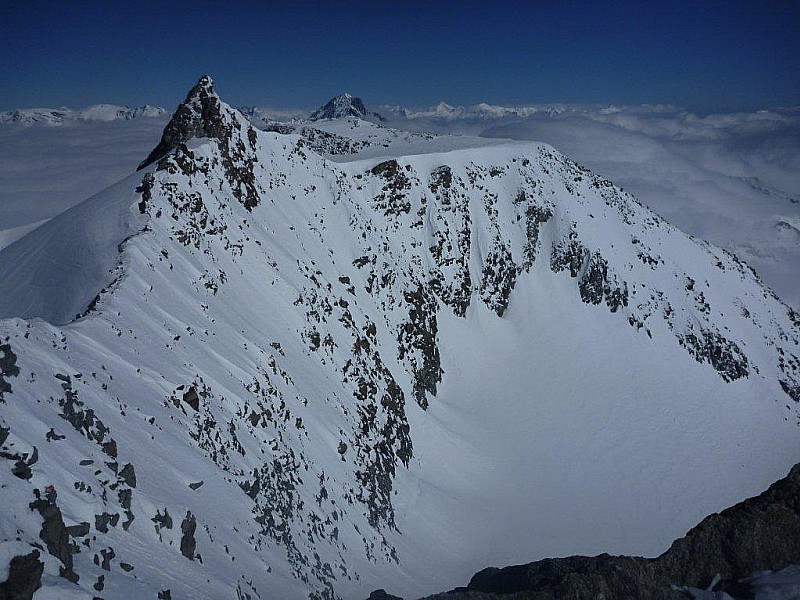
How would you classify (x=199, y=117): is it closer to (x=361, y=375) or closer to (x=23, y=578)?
(x=361, y=375)

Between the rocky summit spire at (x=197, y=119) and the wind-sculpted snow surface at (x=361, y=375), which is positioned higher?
the rocky summit spire at (x=197, y=119)

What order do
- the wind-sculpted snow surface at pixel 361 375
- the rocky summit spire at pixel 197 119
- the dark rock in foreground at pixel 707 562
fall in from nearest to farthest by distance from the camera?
the dark rock in foreground at pixel 707 562
the wind-sculpted snow surface at pixel 361 375
the rocky summit spire at pixel 197 119

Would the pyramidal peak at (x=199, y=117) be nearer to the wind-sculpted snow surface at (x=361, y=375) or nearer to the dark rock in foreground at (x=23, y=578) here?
the wind-sculpted snow surface at (x=361, y=375)

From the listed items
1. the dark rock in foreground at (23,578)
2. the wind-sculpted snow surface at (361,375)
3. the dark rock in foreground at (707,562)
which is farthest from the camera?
the wind-sculpted snow surface at (361,375)

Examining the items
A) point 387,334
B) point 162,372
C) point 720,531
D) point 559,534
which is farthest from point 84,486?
point 559,534

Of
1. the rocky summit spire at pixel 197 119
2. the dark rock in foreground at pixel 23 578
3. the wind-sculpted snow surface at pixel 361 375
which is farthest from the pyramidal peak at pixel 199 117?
the dark rock in foreground at pixel 23 578

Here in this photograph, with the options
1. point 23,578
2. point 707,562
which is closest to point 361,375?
point 707,562

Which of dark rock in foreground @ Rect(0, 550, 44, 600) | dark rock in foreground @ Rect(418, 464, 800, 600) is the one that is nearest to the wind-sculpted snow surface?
dark rock in foreground @ Rect(0, 550, 44, 600)
